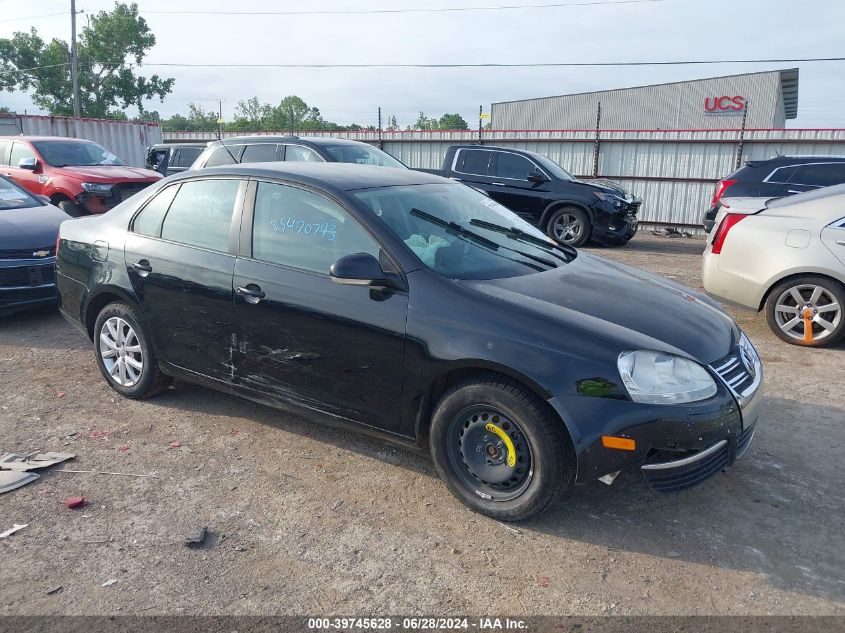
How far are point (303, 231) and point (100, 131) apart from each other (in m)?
20.1

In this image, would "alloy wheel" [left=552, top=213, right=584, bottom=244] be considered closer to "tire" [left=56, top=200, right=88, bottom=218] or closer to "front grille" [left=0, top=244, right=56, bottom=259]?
"tire" [left=56, top=200, right=88, bottom=218]

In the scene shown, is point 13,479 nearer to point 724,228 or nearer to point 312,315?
point 312,315

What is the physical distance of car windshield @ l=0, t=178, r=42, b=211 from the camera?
24.3 feet

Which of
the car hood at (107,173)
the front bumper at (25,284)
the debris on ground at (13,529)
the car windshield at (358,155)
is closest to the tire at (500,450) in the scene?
the debris on ground at (13,529)

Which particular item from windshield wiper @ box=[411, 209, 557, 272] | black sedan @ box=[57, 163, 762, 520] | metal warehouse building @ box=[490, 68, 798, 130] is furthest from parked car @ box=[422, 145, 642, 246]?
metal warehouse building @ box=[490, 68, 798, 130]

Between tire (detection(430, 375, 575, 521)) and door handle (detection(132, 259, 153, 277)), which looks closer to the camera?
tire (detection(430, 375, 575, 521))

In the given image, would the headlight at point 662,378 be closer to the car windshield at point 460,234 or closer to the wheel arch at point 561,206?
the car windshield at point 460,234

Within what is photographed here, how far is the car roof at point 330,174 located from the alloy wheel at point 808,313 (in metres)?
3.65

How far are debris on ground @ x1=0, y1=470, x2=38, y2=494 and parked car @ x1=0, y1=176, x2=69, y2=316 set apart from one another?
130 inches

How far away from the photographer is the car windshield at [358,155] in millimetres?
9672

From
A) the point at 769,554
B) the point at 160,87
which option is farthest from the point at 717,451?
the point at 160,87

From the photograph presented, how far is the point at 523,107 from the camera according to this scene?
40312 mm

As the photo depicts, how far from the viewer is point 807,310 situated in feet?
20.1

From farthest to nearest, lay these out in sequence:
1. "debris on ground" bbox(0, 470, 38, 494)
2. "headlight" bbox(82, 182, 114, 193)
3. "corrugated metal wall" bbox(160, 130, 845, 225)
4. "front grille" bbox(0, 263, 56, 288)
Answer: "corrugated metal wall" bbox(160, 130, 845, 225), "headlight" bbox(82, 182, 114, 193), "front grille" bbox(0, 263, 56, 288), "debris on ground" bbox(0, 470, 38, 494)
